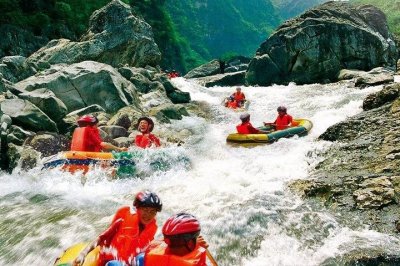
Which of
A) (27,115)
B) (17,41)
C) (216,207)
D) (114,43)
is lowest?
(216,207)

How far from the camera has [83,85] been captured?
16.0 metres

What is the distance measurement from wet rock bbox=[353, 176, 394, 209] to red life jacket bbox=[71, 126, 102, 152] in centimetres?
607

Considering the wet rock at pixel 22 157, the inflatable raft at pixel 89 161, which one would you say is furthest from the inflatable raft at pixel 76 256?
the wet rock at pixel 22 157

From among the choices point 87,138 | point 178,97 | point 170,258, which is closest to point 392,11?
point 178,97

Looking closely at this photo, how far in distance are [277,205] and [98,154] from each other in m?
4.48

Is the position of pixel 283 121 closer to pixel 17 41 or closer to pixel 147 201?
Result: pixel 147 201

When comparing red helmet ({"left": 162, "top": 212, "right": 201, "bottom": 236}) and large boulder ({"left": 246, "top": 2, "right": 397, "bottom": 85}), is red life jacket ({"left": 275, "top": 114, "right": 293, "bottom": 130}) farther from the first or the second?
large boulder ({"left": 246, "top": 2, "right": 397, "bottom": 85})

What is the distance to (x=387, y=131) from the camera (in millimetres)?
9039

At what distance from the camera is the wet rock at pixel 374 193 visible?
6.54m

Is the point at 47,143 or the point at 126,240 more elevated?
the point at 126,240

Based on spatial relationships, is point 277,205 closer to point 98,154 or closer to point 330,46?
point 98,154

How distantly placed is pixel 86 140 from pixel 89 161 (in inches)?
26.8

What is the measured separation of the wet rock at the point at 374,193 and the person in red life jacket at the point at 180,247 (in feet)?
14.0

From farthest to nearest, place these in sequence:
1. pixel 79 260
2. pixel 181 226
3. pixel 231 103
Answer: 1. pixel 231 103
2. pixel 79 260
3. pixel 181 226
